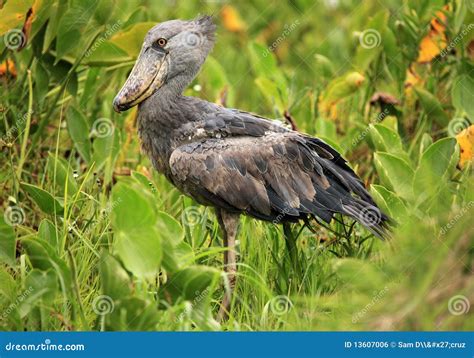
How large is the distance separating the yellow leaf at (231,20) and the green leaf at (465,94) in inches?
149

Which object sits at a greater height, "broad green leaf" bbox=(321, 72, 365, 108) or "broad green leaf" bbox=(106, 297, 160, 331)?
"broad green leaf" bbox=(321, 72, 365, 108)

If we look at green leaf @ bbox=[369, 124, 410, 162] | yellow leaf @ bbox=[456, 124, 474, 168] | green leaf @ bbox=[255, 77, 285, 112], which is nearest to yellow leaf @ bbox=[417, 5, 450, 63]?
green leaf @ bbox=[255, 77, 285, 112]

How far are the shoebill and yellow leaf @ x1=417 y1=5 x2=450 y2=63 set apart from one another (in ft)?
5.71

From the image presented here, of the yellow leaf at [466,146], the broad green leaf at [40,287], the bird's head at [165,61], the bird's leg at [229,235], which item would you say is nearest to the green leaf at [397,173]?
the yellow leaf at [466,146]

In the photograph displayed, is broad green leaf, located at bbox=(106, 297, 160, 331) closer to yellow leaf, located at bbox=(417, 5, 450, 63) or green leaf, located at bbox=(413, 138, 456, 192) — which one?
green leaf, located at bbox=(413, 138, 456, 192)

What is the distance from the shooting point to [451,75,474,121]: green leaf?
5.73m

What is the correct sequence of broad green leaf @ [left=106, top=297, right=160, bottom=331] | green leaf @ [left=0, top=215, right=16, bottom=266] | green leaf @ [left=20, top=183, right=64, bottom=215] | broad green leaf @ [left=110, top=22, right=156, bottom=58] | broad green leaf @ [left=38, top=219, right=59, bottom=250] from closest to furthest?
broad green leaf @ [left=106, top=297, right=160, bottom=331] → green leaf @ [left=0, top=215, right=16, bottom=266] → broad green leaf @ [left=38, top=219, right=59, bottom=250] → green leaf @ [left=20, top=183, right=64, bottom=215] → broad green leaf @ [left=110, top=22, right=156, bottom=58]

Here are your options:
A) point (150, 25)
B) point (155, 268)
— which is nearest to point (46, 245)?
point (155, 268)

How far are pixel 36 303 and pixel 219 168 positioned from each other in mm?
1187

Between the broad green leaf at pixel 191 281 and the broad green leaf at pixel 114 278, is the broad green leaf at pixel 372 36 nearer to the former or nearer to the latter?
the broad green leaf at pixel 191 281

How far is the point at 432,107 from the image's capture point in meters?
6.36

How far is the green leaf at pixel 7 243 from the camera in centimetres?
448

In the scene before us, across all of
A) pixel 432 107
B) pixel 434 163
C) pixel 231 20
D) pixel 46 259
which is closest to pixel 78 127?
pixel 46 259

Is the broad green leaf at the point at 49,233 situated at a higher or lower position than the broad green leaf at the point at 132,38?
lower
